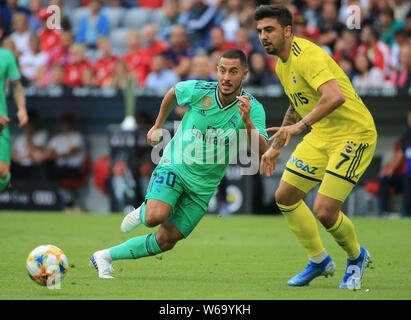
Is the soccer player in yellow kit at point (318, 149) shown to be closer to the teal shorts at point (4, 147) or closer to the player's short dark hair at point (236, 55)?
the player's short dark hair at point (236, 55)

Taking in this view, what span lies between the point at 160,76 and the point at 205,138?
8.93 metres

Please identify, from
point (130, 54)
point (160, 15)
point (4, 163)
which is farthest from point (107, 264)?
point (160, 15)

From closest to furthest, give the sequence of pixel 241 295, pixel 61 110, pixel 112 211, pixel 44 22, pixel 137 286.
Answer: pixel 241 295
pixel 137 286
pixel 112 211
pixel 61 110
pixel 44 22

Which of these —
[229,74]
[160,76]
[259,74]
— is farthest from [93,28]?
[229,74]

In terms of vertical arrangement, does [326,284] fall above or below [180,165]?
below

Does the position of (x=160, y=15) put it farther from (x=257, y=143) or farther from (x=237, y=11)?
(x=257, y=143)

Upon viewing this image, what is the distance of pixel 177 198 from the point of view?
7301 mm

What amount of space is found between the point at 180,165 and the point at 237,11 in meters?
10.8

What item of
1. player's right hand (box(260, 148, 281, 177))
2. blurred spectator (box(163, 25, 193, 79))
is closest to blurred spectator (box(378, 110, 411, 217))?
blurred spectator (box(163, 25, 193, 79))

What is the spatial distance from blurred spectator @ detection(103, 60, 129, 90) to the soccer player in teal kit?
8800 mm

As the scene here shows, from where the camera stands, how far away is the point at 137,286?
6.97 metres

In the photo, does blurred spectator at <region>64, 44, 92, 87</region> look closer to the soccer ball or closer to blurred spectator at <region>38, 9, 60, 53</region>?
blurred spectator at <region>38, 9, 60, 53</region>

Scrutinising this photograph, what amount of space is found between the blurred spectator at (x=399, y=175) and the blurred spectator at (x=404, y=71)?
70 centimetres

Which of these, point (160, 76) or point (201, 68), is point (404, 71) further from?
point (160, 76)
